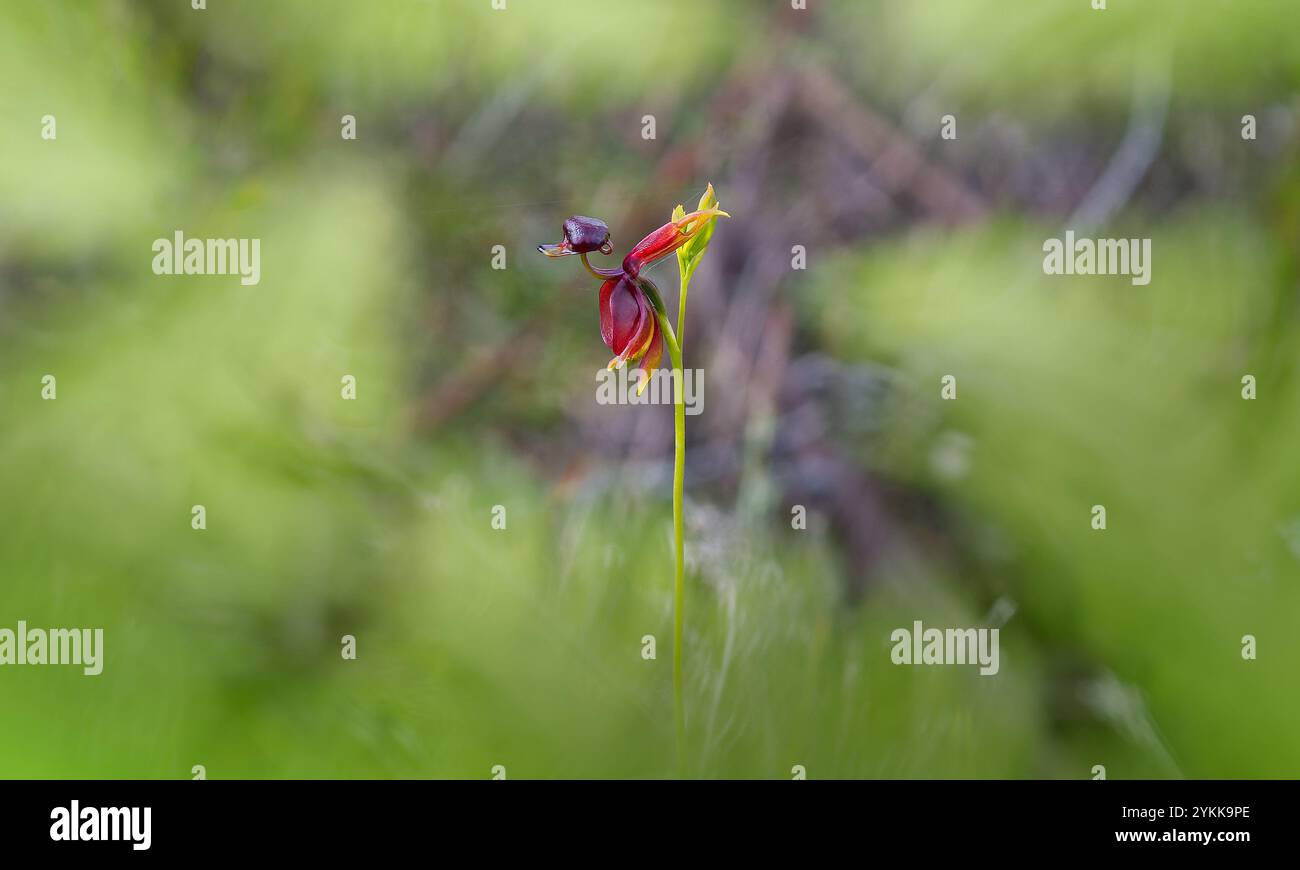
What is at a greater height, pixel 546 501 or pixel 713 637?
pixel 546 501

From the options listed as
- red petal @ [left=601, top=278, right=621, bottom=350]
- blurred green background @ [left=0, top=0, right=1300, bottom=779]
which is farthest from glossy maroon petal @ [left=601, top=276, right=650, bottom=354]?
blurred green background @ [left=0, top=0, right=1300, bottom=779]

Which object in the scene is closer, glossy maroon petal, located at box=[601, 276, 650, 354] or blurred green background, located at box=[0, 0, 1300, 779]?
glossy maroon petal, located at box=[601, 276, 650, 354]

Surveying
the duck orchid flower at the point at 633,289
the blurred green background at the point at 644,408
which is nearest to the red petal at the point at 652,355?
the duck orchid flower at the point at 633,289

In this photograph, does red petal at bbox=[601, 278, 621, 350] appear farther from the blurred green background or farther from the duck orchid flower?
the blurred green background

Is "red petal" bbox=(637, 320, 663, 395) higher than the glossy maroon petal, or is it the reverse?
the glossy maroon petal

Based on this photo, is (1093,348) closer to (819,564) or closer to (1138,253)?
(1138,253)

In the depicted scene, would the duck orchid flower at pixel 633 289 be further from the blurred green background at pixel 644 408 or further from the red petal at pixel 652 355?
the blurred green background at pixel 644 408
